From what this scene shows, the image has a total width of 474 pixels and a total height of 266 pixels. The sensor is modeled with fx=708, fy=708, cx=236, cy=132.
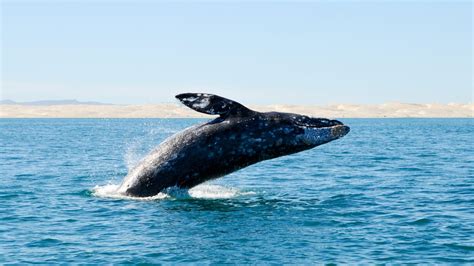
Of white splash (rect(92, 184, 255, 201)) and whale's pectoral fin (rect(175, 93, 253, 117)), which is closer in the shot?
whale's pectoral fin (rect(175, 93, 253, 117))

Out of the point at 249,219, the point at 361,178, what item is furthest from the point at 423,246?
the point at 361,178

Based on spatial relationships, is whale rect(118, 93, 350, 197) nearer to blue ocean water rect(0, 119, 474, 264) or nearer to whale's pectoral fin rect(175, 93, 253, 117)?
whale's pectoral fin rect(175, 93, 253, 117)

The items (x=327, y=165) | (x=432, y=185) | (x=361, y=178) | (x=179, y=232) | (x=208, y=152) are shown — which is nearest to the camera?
(x=179, y=232)

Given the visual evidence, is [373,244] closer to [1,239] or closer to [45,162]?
[1,239]

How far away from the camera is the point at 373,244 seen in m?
15.2

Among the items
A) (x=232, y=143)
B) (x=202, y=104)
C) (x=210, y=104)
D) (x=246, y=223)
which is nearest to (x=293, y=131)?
(x=232, y=143)

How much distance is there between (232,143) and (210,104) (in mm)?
1871

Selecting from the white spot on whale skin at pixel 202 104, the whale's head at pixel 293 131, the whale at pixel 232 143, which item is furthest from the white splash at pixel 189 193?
the white spot on whale skin at pixel 202 104

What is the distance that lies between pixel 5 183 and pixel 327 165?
17.8 meters

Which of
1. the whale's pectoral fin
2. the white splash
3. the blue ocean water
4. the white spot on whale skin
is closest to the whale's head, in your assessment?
the whale's pectoral fin

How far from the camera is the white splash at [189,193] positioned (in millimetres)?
20019

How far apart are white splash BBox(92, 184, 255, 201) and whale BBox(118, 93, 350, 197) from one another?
0.38 m

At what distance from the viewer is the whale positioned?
19.1 m

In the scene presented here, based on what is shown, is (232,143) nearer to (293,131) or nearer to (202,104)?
(293,131)
